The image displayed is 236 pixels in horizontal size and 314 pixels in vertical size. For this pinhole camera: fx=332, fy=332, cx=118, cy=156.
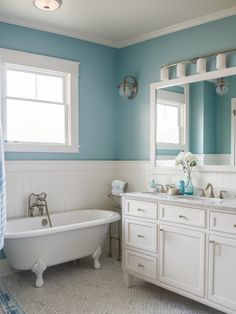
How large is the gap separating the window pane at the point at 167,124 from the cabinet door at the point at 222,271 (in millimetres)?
1362

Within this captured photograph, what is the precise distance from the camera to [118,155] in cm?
447

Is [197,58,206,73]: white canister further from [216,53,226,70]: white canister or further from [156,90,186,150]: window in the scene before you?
[156,90,186,150]: window

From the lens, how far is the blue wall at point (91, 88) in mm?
3820

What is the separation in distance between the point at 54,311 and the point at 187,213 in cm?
139

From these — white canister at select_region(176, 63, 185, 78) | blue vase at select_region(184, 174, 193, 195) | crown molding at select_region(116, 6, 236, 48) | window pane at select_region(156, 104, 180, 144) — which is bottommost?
blue vase at select_region(184, 174, 193, 195)

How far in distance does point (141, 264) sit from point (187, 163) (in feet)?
3.63

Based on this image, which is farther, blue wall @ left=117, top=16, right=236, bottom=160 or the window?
the window

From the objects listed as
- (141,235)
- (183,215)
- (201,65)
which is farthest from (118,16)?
(141,235)

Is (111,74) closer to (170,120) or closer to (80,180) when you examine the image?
(170,120)

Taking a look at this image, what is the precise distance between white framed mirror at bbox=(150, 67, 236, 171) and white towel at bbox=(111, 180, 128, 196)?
51 centimetres

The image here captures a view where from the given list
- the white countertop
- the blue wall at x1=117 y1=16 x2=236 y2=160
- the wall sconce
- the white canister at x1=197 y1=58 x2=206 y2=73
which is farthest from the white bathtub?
the white canister at x1=197 y1=58 x2=206 y2=73

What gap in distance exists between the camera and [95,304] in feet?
9.55

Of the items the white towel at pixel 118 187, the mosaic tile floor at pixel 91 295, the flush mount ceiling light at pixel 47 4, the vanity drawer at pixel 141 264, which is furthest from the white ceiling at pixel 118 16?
the mosaic tile floor at pixel 91 295

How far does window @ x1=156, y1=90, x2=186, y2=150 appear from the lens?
11.8 feet
